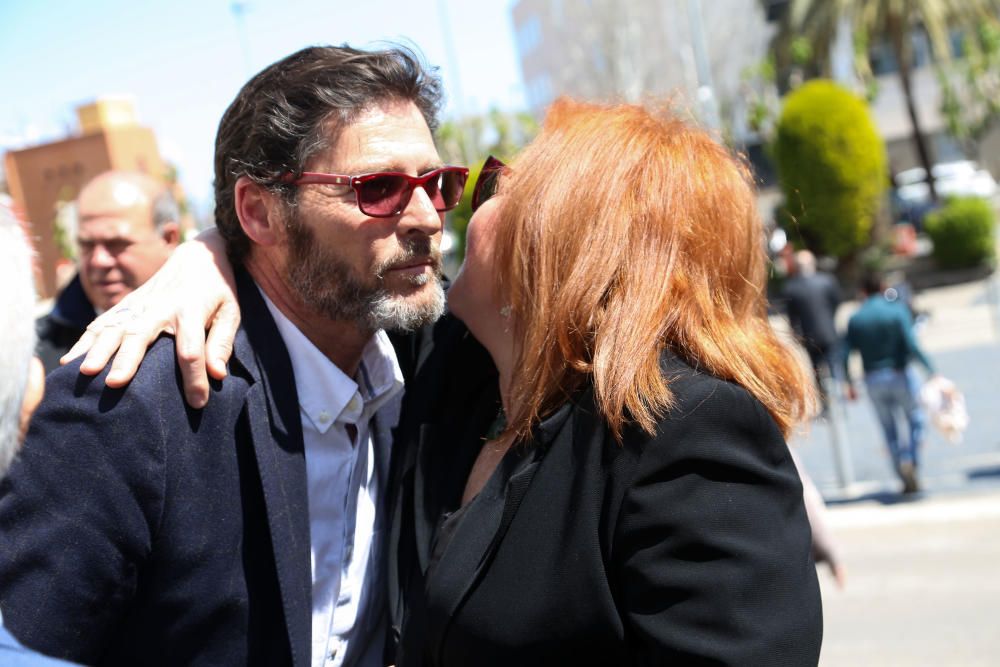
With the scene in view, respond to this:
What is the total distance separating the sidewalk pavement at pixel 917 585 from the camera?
17.2ft

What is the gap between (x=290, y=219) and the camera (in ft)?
7.75

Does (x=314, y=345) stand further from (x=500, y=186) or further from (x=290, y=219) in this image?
(x=500, y=186)

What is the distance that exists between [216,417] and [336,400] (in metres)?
0.33

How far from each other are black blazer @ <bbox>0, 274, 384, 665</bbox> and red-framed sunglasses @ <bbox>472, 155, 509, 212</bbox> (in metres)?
0.62

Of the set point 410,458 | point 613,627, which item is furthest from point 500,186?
point 613,627

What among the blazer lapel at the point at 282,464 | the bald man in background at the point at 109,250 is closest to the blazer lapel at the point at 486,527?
the blazer lapel at the point at 282,464

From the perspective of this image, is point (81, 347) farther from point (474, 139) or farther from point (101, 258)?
point (474, 139)

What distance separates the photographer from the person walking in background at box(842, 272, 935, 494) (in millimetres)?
8336

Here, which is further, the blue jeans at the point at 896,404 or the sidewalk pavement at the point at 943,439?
the sidewalk pavement at the point at 943,439

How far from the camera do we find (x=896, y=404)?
8492mm

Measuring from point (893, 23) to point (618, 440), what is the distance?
25.4 m

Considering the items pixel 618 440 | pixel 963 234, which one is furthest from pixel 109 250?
pixel 963 234

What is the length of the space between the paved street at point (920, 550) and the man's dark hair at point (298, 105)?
1.28 metres

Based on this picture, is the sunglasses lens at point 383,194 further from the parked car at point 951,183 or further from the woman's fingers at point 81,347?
the parked car at point 951,183
